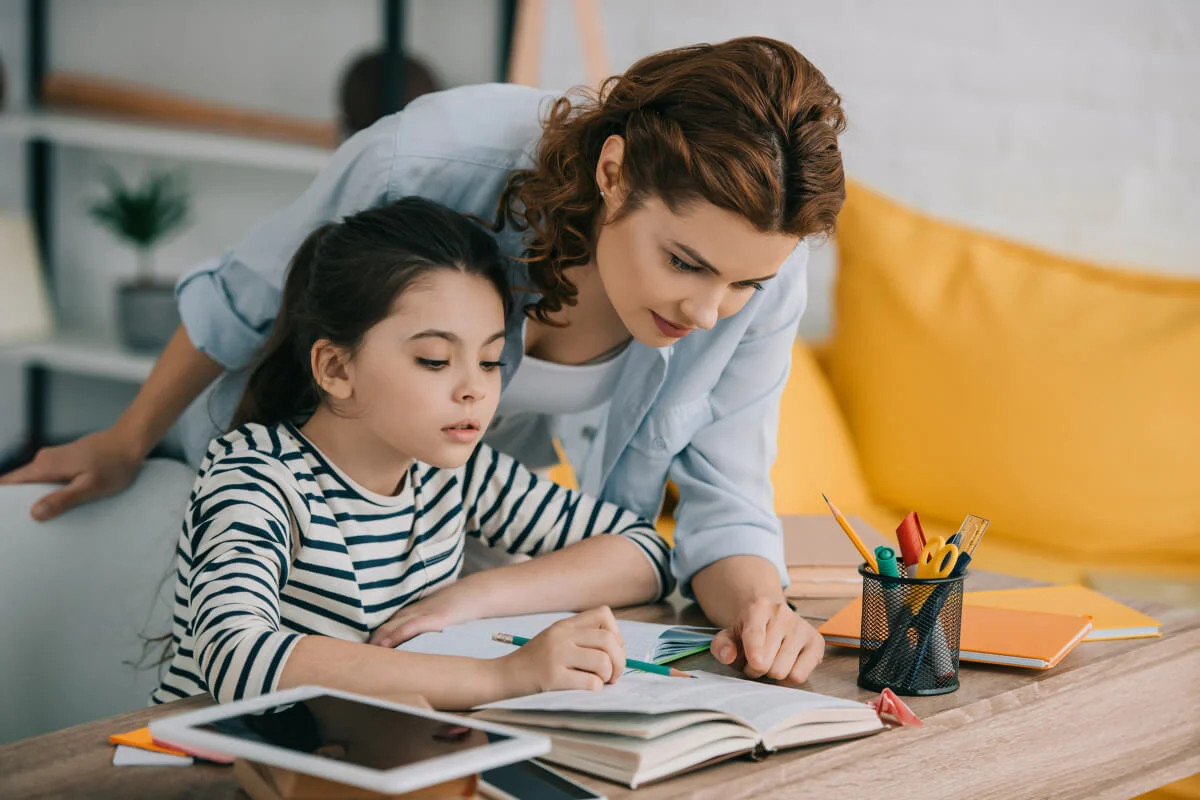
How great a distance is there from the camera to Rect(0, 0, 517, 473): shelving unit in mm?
3035

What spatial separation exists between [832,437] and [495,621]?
3.83 feet

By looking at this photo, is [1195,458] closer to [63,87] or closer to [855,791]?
[855,791]

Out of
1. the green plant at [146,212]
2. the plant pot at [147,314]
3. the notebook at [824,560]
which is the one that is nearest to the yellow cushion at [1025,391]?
the notebook at [824,560]

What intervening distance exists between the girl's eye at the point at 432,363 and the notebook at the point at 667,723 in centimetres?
31

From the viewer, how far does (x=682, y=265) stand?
117 centimetres

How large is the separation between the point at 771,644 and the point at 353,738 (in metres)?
0.42

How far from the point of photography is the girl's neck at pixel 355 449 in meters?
1.15

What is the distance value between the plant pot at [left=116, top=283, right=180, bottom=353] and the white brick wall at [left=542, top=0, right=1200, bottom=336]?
1.43 meters

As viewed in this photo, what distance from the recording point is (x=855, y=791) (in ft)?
3.01

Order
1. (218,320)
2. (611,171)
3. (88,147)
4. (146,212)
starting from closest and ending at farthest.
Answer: (611,171) < (218,320) < (146,212) < (88,147)

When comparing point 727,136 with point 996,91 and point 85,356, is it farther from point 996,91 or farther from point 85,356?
point 85,356

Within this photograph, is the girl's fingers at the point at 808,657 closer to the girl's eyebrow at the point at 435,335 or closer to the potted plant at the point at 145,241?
the girl's eyebrow at the point at 435,335

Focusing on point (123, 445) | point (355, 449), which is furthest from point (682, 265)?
point (123, 445)

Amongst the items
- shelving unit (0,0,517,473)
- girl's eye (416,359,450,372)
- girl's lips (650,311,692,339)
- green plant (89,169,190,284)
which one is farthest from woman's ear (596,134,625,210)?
green plant (89,169,190,284)
